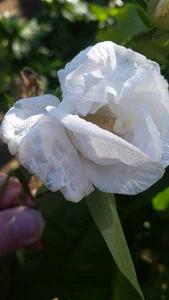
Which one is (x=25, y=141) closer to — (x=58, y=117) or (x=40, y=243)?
(x=58, y=117)

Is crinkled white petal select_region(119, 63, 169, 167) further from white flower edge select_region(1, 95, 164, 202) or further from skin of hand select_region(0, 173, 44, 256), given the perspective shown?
skin of hand select_region(0, 173, 44, 256)

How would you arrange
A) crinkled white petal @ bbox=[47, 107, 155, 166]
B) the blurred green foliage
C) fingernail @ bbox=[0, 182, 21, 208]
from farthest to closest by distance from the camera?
fingernail @ bbox=[0, 182, 21, 208], the blurred green foliage, crinkled white petal @ bbox=[47, 107, 155, 166]

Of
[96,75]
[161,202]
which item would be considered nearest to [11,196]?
[161,202]

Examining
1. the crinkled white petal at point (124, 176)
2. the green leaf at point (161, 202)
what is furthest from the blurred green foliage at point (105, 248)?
the crinkled white petal at point (124, 176)

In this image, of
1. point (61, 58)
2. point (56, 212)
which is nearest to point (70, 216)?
point (56, 212)

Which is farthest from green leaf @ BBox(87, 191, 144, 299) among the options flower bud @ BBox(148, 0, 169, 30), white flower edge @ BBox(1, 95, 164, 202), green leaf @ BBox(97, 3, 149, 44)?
green leaf @ BBox(97, 3, 149, 44)

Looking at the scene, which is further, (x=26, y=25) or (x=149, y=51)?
(x=26, y=25)

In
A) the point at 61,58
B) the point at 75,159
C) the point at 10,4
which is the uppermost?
the point at 75,159
